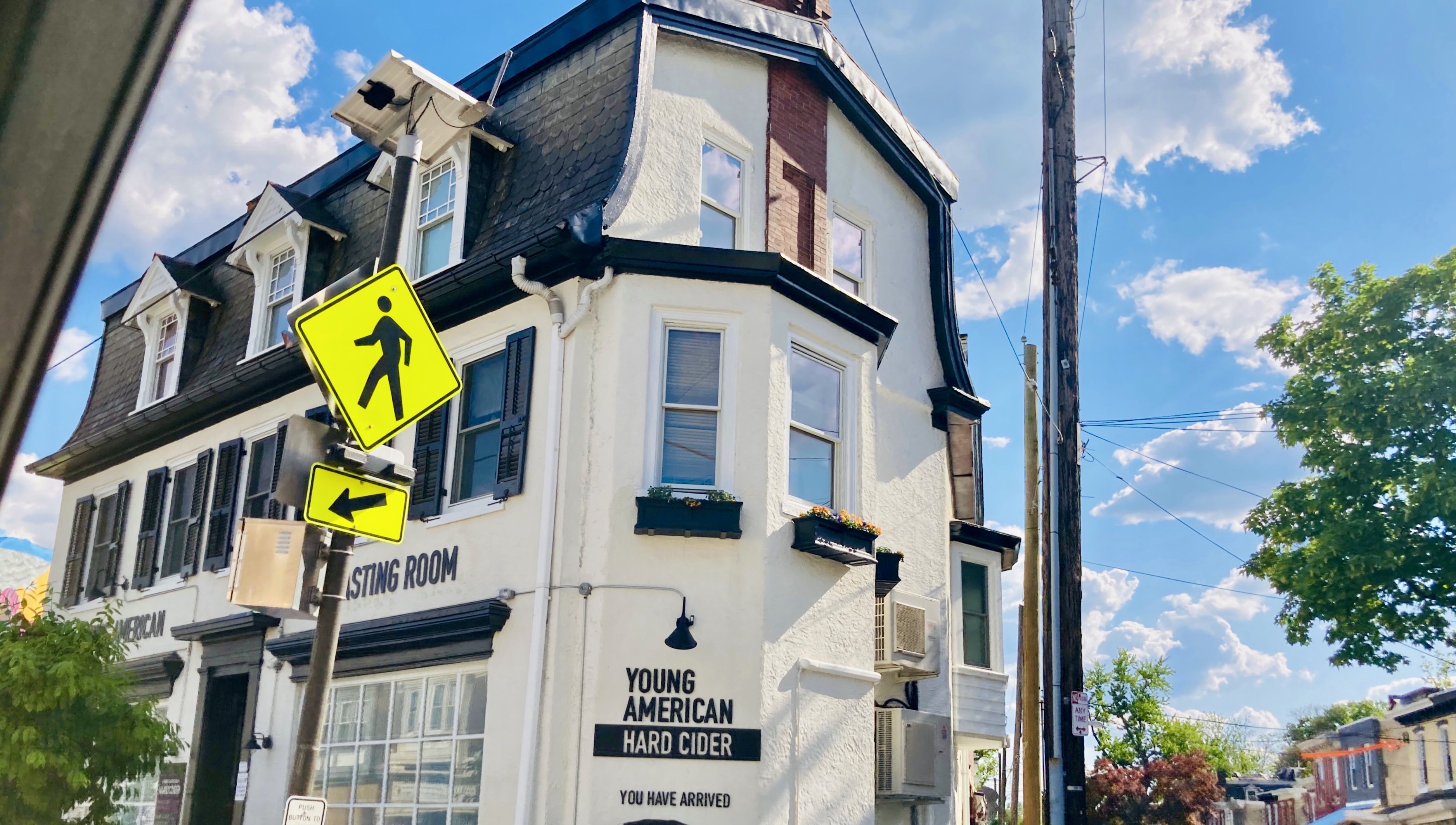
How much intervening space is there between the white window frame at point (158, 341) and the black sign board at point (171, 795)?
5465 millimetres

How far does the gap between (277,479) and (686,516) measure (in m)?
7.07

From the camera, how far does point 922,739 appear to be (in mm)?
13469

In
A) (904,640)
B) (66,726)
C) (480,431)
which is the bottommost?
(66,726)

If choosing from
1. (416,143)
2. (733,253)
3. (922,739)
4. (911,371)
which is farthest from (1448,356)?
(416,143)

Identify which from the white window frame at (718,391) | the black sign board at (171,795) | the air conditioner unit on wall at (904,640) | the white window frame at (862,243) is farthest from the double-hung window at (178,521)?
the air conditioner unit on wall at (904,640)

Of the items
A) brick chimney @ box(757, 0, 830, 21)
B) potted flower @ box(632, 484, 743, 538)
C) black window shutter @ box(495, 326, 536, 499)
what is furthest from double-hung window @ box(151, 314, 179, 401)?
potted flower @ box(632, 484, 743, 538)

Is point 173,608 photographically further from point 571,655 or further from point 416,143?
point 416,143

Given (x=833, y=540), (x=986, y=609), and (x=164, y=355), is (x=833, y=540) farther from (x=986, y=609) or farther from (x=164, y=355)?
(x=164, y=355)

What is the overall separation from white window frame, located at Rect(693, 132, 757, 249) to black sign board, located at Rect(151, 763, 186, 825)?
10.0 m

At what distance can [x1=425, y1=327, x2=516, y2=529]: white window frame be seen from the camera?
12656 millimetres

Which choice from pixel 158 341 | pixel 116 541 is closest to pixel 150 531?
pixel 116 541

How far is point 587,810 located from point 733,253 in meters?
5.55

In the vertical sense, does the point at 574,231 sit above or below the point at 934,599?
above

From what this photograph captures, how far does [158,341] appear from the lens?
63.1 ft
